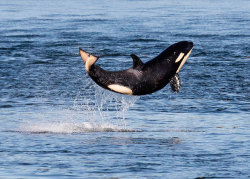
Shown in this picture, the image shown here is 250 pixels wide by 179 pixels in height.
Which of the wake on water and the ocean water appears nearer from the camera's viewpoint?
the ocean water

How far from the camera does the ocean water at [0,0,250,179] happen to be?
12227mm

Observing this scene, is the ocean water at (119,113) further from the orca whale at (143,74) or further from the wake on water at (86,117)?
the orca whale at (143,74)

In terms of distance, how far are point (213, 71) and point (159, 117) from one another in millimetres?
7268

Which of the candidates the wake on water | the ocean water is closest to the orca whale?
the ocean water

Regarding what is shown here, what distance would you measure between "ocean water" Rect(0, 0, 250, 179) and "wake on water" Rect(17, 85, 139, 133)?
23 mm

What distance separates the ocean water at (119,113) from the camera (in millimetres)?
12227

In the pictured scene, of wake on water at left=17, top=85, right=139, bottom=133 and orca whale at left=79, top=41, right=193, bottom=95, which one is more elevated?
orca whale at left=79, top=41, right=193, bottom=95

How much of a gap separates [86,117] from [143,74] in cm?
412

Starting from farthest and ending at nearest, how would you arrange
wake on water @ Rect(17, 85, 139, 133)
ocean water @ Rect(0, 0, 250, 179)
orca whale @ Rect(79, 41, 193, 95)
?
1. wake on water @ Rect(17, 85, 139, 133)
2. orca whale @ Rect(79, 41, 193, 95)
3. ocean water @ Rect(0, 0, 250, 179)

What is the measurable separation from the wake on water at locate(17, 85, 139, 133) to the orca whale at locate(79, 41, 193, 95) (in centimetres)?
182

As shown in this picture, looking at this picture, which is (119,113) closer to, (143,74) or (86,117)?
(86,117)

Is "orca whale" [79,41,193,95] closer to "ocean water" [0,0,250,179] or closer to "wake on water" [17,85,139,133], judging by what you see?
"ocean water" [0,0,250,179]

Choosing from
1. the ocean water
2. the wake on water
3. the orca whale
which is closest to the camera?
the ocean water

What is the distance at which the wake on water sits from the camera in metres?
15.7
